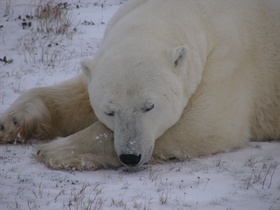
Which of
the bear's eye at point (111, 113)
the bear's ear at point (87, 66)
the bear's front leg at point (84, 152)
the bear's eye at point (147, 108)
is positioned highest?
the bear's ear at point (87, 66)

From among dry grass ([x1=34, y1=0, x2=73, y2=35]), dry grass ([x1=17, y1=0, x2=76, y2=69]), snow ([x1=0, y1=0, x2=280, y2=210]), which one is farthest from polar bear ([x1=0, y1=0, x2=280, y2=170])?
dry grass ([x1=34, y1=0, x2=73, y2=35])

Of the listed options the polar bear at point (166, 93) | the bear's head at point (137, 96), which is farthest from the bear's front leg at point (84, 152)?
the bear's head at point (137, 96)

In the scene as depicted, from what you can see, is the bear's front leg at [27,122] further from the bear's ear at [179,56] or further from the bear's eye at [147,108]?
the bear's ear at [179,56]

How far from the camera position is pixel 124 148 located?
12.0 feet

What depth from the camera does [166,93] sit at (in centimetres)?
396

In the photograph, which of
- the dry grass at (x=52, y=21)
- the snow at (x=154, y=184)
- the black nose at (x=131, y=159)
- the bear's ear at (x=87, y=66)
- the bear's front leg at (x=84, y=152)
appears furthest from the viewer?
the dry grass at (x=52, y=21)

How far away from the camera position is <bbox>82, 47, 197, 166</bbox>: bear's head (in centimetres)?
373

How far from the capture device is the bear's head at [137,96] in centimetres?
373

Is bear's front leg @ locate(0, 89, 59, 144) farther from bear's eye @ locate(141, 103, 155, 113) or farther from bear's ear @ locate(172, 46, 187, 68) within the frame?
bear's ear @ locate(172, 46, 187, 68)

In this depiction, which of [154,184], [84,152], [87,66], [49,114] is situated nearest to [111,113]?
[84,152]

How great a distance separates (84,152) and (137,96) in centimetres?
71

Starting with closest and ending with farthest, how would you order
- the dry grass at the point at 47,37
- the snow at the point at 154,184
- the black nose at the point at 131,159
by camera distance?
the snow at the point at 154,184
the black nose at the point at 131,159
the dry grass at the point at 47,37

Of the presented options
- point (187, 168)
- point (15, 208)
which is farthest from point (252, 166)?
point (15, 208)

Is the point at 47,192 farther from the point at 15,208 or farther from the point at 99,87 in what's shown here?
the point at 99,87
